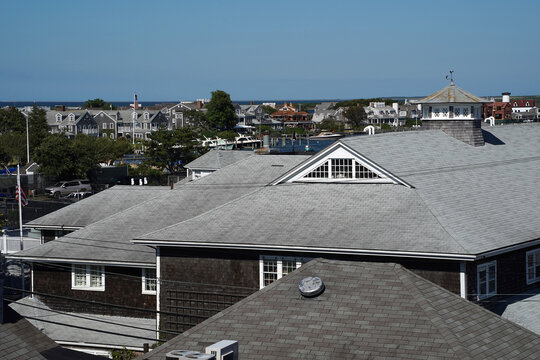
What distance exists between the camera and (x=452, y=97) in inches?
1487

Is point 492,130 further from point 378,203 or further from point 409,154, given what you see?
point 378,203

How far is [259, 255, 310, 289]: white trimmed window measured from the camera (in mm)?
24625

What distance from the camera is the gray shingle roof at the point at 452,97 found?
37.4m

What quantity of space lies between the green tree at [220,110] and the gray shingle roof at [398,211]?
395ft

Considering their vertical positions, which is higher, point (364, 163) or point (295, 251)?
point (364, 163)

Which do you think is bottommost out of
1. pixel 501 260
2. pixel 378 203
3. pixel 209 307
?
pixel 209 307

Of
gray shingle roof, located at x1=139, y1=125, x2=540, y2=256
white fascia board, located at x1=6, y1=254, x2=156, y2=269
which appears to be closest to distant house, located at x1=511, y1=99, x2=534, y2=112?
gray shingle roof, located at x1=139, y1=125, x2=540, y2=256

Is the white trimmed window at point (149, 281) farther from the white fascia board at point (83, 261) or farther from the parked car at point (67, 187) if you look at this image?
the parked car at point (67, 187)

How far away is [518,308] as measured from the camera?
24391 millimetres

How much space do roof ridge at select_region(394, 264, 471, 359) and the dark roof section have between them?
802 centimetres

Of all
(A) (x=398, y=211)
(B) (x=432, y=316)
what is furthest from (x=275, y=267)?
(B) (x=432, y=316)

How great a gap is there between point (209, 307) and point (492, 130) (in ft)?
68.1

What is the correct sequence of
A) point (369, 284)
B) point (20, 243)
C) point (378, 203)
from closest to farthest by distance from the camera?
point (369, 284) < point (378, 203) < point (20, 243)

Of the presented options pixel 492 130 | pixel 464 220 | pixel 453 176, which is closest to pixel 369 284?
pixel 464 220
